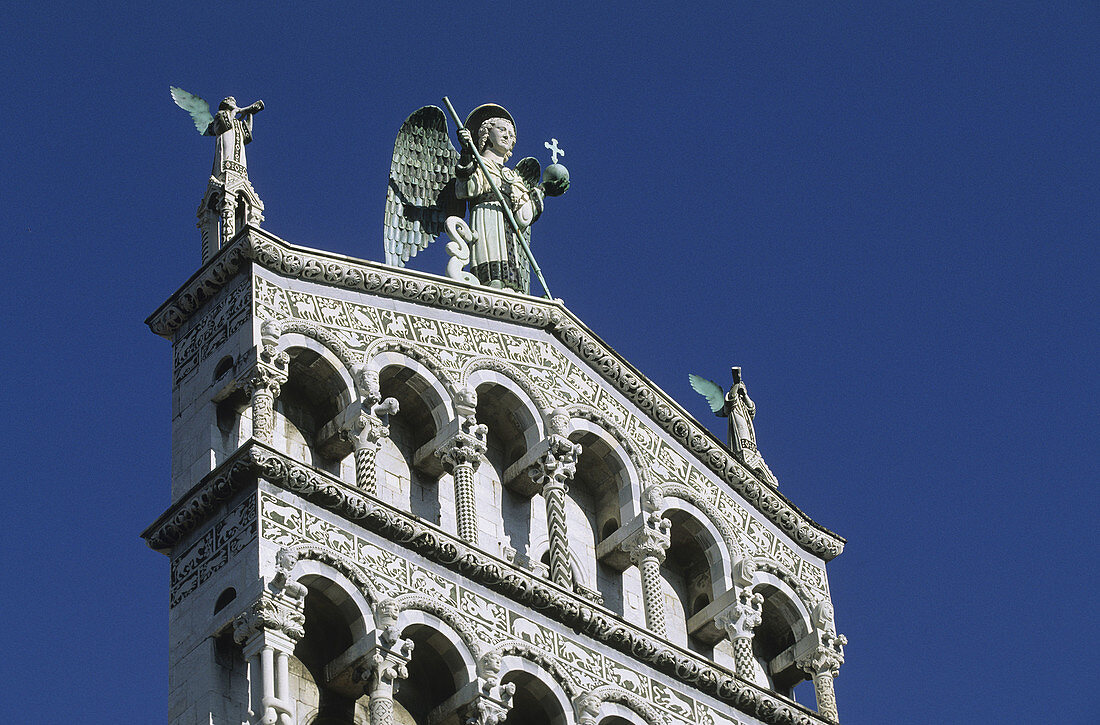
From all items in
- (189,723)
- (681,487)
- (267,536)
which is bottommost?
(189,723)

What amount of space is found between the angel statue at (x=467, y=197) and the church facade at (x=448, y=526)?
1.22 metres

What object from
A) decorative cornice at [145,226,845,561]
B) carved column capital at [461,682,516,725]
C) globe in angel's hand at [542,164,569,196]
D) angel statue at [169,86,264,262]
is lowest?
carved column capital at [461,682,516,725]

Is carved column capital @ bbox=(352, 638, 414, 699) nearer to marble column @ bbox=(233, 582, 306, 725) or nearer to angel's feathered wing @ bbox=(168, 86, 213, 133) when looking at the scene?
marble column @ bbox=(233, 582, 306, 725)

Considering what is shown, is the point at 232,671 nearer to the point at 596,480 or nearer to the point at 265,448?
the point at 265,448

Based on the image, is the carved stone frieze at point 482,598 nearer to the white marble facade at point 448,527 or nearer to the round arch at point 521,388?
the white marble facade at point 448,527

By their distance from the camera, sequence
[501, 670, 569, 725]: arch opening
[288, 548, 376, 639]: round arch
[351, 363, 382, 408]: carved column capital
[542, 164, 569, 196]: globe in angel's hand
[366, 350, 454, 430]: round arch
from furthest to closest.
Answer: [542, 164, 569, 196]: globe in angel's hand < [366, 350, 454, 430]: round arch < [351, 363, 382, 408]: carved column capital < [501, 670, 569, 725]: arch opening < [288, 548, 376, 639]: round arch

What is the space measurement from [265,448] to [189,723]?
2603mm

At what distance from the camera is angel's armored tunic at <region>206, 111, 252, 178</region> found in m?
29.3

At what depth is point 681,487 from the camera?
3009 centimetres

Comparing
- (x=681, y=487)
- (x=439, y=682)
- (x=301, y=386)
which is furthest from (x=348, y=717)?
(x=681, y=487)

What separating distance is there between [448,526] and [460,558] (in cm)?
136

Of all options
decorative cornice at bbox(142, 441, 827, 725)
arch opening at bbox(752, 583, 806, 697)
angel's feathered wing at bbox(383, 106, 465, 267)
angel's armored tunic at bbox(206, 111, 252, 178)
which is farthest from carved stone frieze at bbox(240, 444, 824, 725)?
angel's feathered wing at bbox(383, 106, 465, 267)

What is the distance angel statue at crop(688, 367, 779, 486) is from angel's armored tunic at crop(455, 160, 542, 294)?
270cm

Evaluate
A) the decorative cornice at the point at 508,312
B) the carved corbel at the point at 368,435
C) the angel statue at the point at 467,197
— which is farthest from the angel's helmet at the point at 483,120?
the carved corbel at the point at 368,435
